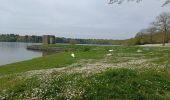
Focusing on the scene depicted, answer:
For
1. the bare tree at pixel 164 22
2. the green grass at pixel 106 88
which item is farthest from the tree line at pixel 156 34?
the green grass at pixel 106 88

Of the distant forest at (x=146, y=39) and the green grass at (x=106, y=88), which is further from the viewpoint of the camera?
the distant forest at (x=146, y=39)

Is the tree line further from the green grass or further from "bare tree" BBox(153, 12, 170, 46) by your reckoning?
the green grass

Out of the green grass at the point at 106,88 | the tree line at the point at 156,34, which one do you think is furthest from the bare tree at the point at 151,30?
the green grass at the point at 106,88

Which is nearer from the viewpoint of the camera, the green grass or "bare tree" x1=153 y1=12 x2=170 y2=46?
the green grass

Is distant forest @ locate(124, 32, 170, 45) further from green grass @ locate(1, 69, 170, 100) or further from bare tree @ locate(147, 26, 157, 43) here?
green grass @ locate(1, 69, 170, 100)

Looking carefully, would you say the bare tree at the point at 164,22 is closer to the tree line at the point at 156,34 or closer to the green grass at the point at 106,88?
the tree line at the point at 156,34

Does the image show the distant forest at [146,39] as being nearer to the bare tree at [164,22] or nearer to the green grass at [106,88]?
the bare tree at [164,22]

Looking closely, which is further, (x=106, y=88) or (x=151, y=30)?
(x=151, y=30)

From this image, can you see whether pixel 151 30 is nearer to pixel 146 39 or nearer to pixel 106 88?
pixel 146 39

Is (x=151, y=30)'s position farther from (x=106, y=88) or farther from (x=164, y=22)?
(x=106, y=88)

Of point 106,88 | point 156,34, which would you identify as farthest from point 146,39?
point 106,88

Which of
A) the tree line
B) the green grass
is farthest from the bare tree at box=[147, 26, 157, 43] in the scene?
the green grass

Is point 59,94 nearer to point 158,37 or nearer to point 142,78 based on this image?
point 142,78

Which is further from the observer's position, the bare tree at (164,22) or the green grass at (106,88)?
the bare tree at (164,22)
